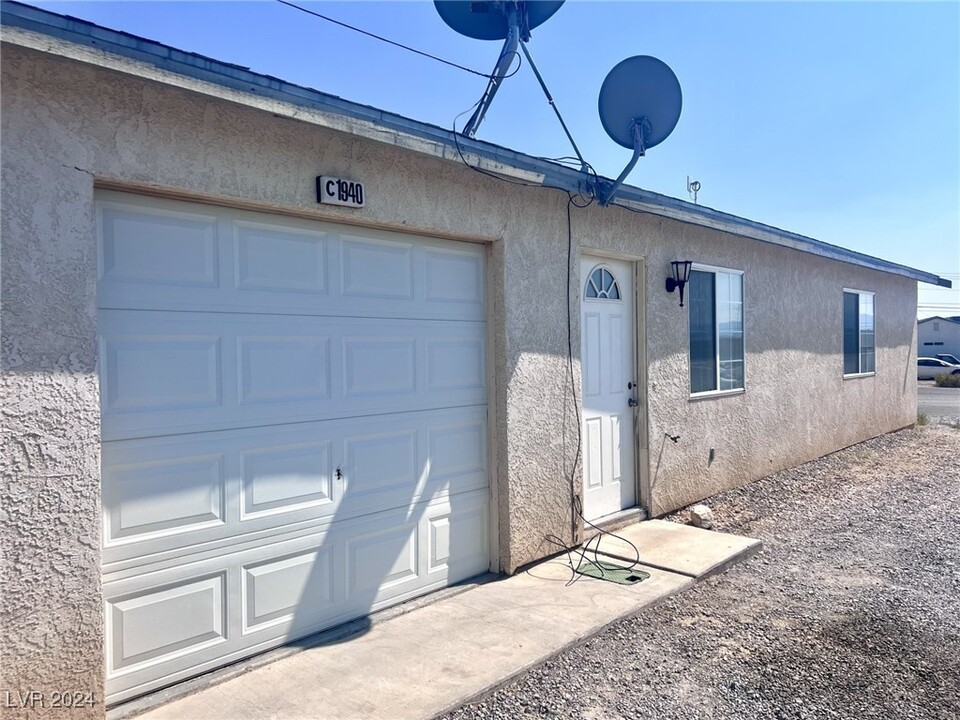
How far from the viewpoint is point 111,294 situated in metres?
3.25

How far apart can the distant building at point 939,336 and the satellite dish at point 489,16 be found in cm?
5576

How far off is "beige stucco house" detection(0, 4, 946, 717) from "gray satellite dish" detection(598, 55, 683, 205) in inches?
18.8

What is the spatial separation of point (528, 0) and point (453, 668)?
4.76m

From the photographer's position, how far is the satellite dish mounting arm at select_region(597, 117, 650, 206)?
5469mm

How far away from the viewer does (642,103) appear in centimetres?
575

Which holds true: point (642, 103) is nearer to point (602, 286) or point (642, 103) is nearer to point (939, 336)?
point (602, 286)

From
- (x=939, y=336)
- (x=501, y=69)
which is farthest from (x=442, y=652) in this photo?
(x=939, y=336)

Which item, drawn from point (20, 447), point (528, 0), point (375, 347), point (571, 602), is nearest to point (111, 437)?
point (20, 447)

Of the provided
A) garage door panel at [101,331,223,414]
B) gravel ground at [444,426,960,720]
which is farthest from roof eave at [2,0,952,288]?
gravel ground at [444,426,960,720]

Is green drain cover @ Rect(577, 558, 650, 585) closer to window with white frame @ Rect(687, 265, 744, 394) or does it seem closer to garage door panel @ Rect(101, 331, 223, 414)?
window with white frame @ Rect(687, 265, 744, 394)

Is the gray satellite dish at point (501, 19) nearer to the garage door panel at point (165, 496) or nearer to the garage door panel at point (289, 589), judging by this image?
the garage door panel at point (165, 496)

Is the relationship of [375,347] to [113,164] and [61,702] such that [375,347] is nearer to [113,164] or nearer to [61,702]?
[113,164]

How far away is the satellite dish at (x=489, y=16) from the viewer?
5.42 metres

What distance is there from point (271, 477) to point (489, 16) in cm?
398
